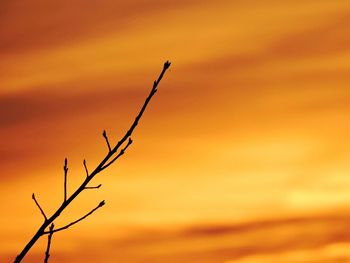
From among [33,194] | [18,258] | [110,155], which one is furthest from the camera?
[33,194]

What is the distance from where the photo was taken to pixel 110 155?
7.22 metres

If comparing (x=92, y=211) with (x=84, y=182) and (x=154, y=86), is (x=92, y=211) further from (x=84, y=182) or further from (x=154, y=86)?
(x=154, y=86)

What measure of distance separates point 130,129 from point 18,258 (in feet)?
4.12

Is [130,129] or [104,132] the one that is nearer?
[130,129]

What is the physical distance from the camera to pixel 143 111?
272 inches

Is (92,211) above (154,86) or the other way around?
the other way around

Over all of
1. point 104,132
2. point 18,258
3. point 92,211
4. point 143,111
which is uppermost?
point 104,132

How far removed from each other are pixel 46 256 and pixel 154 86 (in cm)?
164

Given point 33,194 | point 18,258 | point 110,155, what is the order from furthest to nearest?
point 33,194, point 110,155, point 18,258

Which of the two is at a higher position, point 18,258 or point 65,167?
point 65,167

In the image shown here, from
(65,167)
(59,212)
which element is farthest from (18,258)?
(65,167)

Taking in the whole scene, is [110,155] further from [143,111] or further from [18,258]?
[18,258]

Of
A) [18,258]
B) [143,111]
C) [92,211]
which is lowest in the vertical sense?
[18,258]

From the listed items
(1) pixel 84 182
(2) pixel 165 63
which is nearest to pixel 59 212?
(1) pixel 84 182
